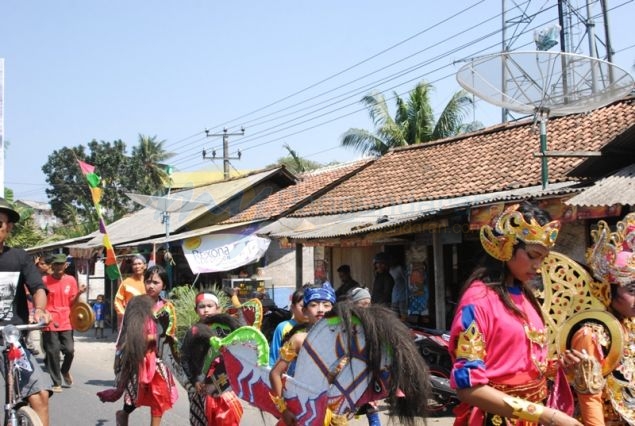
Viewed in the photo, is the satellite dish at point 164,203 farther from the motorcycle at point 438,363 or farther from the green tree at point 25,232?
the green tree at point 25,232

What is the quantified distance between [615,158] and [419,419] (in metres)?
7.30

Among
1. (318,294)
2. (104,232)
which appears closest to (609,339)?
(318,294)

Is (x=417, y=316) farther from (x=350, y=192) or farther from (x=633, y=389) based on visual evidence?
(x=633, y=389)

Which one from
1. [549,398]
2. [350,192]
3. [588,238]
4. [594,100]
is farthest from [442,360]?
[350,192]

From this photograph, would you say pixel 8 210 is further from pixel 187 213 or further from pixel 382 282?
pixel 187 213

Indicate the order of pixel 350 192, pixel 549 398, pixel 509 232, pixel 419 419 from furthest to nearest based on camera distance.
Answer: pixel 350 192, pixel 419 419, pixel 549 398, pixel 509 232

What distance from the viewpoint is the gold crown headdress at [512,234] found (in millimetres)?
2967

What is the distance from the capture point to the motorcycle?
8.12 m

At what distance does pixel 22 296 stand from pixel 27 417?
91 cm

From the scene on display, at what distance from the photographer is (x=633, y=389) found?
3629 millimetres

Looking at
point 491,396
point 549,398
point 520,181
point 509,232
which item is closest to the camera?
point 491,396

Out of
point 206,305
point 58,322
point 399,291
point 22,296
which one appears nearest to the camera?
point 22,296

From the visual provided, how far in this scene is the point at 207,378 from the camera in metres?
5.35

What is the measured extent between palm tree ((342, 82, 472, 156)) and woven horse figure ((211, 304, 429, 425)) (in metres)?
23.2
